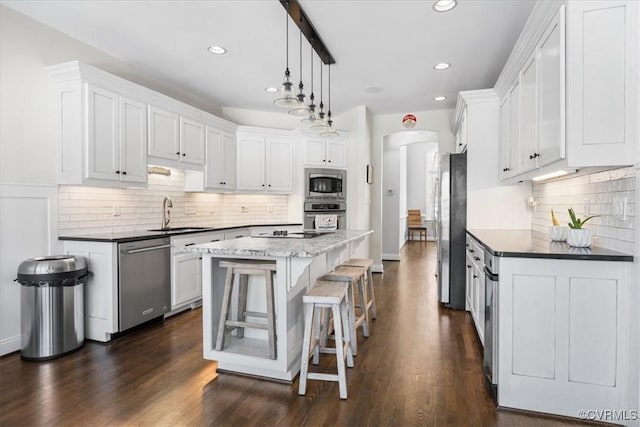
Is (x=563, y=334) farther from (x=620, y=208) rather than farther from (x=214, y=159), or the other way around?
(x=214, y=159)

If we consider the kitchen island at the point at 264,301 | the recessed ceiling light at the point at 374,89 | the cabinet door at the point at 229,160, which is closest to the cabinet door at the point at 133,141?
the cabinet door at the point at 229,160

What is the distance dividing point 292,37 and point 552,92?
88.3 inches

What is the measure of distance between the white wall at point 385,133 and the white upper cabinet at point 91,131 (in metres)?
4.04

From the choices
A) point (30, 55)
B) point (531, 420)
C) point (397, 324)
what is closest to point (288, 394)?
point (531, 420)

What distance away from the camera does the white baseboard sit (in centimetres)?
284

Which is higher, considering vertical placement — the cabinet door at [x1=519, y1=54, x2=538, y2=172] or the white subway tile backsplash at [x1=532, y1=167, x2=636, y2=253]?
the cabinet door at [x1=519, y1=54, x2=538, y2=172]

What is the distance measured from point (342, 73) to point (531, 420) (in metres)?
3.76

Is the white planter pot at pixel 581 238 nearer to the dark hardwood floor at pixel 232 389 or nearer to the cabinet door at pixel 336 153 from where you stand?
the dark hardwood floor at pixel 232 389

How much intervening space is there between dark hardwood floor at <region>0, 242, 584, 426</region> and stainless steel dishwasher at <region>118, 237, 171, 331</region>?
9.1 inches

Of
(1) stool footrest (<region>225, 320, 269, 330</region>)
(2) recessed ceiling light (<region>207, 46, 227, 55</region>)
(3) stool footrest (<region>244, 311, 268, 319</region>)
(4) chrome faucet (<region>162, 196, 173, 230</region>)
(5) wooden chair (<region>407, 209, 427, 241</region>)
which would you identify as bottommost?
(1) stool footrest (<region>225, 320, 269, 330</region>)

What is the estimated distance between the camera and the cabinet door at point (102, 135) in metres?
3.24

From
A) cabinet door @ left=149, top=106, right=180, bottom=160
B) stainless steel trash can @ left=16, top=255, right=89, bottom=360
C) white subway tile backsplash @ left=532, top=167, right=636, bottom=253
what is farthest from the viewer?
cabinet door @ left=149, top=106, right=180, bottom=160

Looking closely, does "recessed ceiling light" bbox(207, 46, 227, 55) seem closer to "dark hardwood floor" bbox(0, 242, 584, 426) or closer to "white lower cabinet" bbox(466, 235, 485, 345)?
"dark hardwood floor" bbox(0, 242, 584, 426)

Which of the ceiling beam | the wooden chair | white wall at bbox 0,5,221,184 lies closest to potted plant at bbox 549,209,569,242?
the ceiling beam
